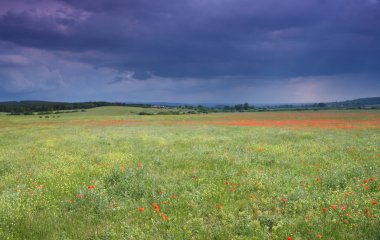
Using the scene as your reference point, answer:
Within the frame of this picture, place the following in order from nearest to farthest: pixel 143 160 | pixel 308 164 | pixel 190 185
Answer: pixel 190 185, pixel 308 164, pixel 143 160

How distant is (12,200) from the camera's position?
8.09 meters

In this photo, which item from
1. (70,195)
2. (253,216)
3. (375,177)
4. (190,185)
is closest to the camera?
(253,216)

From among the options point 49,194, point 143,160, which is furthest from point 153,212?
point 143,160

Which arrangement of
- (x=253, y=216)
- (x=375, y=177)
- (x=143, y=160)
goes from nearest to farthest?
(x=253, y=216) → (x=375, y=177) → (x=143, y=160)

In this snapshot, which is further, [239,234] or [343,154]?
[343,154]

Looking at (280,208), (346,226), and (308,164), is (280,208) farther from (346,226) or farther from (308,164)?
(308,164)

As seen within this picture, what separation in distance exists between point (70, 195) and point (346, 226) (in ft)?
24.2

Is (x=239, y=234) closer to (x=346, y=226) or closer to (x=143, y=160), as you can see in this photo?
(x=346, y=226)

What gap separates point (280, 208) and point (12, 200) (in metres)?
7.30

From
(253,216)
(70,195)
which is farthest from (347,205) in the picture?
(70,195)

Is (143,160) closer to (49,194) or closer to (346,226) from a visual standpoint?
(49,194)

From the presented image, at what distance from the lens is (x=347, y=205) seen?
7.27 m

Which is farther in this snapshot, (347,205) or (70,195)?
(70,195)

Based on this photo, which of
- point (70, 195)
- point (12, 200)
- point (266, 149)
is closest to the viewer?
point (12, 200)
